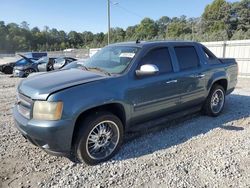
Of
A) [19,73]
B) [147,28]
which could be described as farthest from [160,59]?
[147,28]

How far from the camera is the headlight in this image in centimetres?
324

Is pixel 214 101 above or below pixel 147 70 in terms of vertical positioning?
below

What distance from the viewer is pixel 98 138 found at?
3.79m

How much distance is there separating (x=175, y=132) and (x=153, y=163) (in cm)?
136

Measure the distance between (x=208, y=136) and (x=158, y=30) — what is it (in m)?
83.4

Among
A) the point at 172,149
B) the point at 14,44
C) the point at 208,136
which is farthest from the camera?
the point at 14,44

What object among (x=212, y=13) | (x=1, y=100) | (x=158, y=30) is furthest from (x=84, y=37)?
(x=1, y=100)

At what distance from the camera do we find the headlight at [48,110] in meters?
3.24

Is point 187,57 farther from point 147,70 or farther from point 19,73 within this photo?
point 19,73

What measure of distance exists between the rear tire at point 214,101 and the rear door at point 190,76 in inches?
13.7

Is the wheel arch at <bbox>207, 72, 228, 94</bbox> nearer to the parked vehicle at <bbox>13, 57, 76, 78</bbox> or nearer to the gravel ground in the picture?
the gravel ground

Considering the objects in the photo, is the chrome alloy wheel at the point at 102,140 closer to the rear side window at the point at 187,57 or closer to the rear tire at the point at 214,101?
the rear side window at the point at 187,57

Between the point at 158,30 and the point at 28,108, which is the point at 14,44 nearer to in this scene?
the point at 158,30

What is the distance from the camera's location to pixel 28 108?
137 inches
